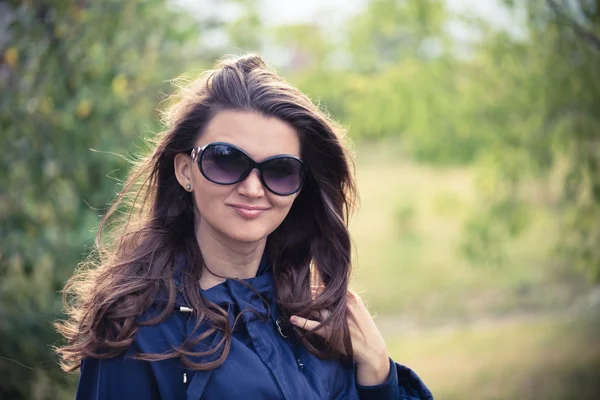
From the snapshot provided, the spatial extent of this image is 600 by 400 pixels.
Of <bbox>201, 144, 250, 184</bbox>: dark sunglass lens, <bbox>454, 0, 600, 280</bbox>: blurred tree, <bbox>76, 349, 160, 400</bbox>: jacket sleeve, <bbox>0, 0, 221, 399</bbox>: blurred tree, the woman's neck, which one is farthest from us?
<bbox>454, 0, 600, 280</bbox>: blurred tree

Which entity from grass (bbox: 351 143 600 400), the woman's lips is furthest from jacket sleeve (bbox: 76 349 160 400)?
grass (bbox: 351 143 600 400)

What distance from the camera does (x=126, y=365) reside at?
1.78 metres

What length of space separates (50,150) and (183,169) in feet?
6.35

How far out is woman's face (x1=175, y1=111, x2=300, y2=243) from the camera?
1.92 metres

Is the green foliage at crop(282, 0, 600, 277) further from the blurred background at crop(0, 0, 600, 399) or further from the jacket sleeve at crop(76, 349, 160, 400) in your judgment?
the jacket sleeve at crop(76, 349, 160, 400)

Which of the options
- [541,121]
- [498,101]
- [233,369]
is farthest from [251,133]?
[498,101]

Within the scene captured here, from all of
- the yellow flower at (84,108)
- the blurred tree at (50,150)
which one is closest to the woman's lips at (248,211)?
the blurred tree at (50,150)

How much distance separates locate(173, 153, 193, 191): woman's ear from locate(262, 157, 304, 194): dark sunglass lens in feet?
0.71

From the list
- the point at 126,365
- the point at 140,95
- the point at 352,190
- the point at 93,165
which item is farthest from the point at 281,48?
the point at 126,365

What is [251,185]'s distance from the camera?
6.24 ft

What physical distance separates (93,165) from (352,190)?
1.99 meters

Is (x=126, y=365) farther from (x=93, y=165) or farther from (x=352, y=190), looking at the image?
(x=93, y=165)

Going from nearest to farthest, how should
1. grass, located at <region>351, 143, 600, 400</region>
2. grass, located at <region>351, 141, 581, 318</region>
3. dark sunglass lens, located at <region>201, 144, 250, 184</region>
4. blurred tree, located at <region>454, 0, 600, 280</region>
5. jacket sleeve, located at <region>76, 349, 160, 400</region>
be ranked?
jacket sleeve, located at <region>76, 349, 160, 400</region> < dark sunglass lens, located at <region>201, 144, 250, 184</region> < blurred tree, located at <region>454, 0, 600, 280</region> < grass, located at <region>351, 143, 600, 400</region> < grass, located at <region>351, 141, 581, 318</region>

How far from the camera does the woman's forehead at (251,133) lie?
192cm
